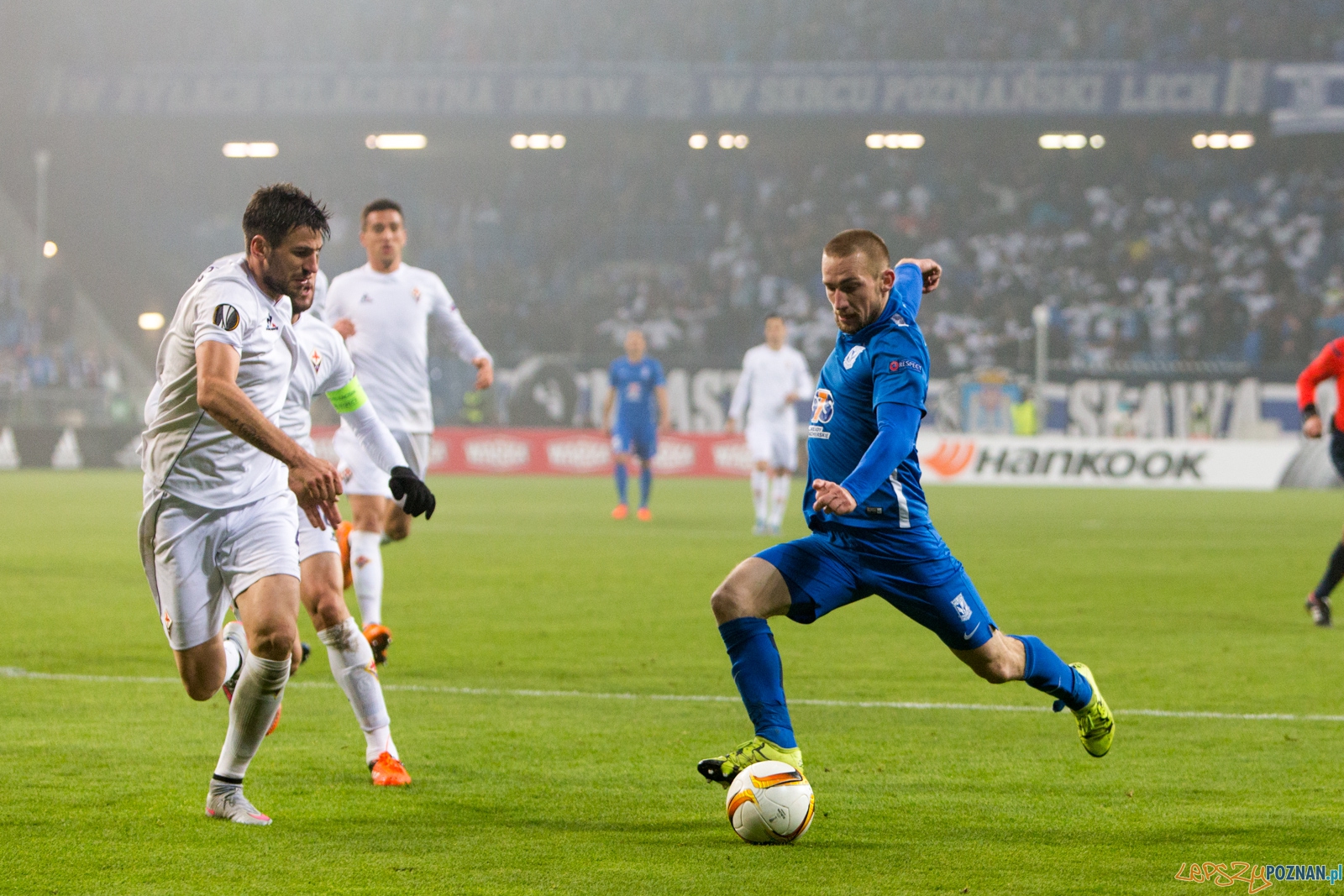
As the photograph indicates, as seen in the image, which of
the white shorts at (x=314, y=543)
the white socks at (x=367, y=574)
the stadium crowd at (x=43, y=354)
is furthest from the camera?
the stadium crowd at (x=43, y=354)

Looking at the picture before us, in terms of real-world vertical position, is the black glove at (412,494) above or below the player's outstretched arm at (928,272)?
below

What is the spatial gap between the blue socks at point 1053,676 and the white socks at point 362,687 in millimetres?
2279

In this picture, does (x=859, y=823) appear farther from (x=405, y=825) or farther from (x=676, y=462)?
(x=676, y=462)

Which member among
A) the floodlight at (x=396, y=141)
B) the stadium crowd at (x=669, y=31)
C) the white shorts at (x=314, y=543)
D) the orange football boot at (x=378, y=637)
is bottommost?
the orange football boot at (x=378, y=637)

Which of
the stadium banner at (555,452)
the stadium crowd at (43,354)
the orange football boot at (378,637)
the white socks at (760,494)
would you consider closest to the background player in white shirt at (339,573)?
the orange football boot at (378,637)

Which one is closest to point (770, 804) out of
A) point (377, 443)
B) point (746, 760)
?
point (746, 760)

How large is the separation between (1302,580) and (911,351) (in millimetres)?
9371

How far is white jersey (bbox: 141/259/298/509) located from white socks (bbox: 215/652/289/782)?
0.55m

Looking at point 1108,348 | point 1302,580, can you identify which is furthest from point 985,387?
point 1302,580

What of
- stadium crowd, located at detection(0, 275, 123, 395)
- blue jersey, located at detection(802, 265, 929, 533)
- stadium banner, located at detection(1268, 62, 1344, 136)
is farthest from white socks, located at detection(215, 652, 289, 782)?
stadium banner, located at detection(1268, 62, 1344, 136)

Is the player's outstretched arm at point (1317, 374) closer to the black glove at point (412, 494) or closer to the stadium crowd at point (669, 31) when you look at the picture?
the black glove at point (412, 494)

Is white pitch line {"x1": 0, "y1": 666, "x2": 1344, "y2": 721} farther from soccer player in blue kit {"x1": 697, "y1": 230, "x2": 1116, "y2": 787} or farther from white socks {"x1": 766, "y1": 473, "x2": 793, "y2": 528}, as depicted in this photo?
white socks {"x1": 766, "y1": 473, "x2": 793, "y2": 528}

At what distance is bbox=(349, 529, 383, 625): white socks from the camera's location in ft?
26.8

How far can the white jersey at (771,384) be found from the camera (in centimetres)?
1798
